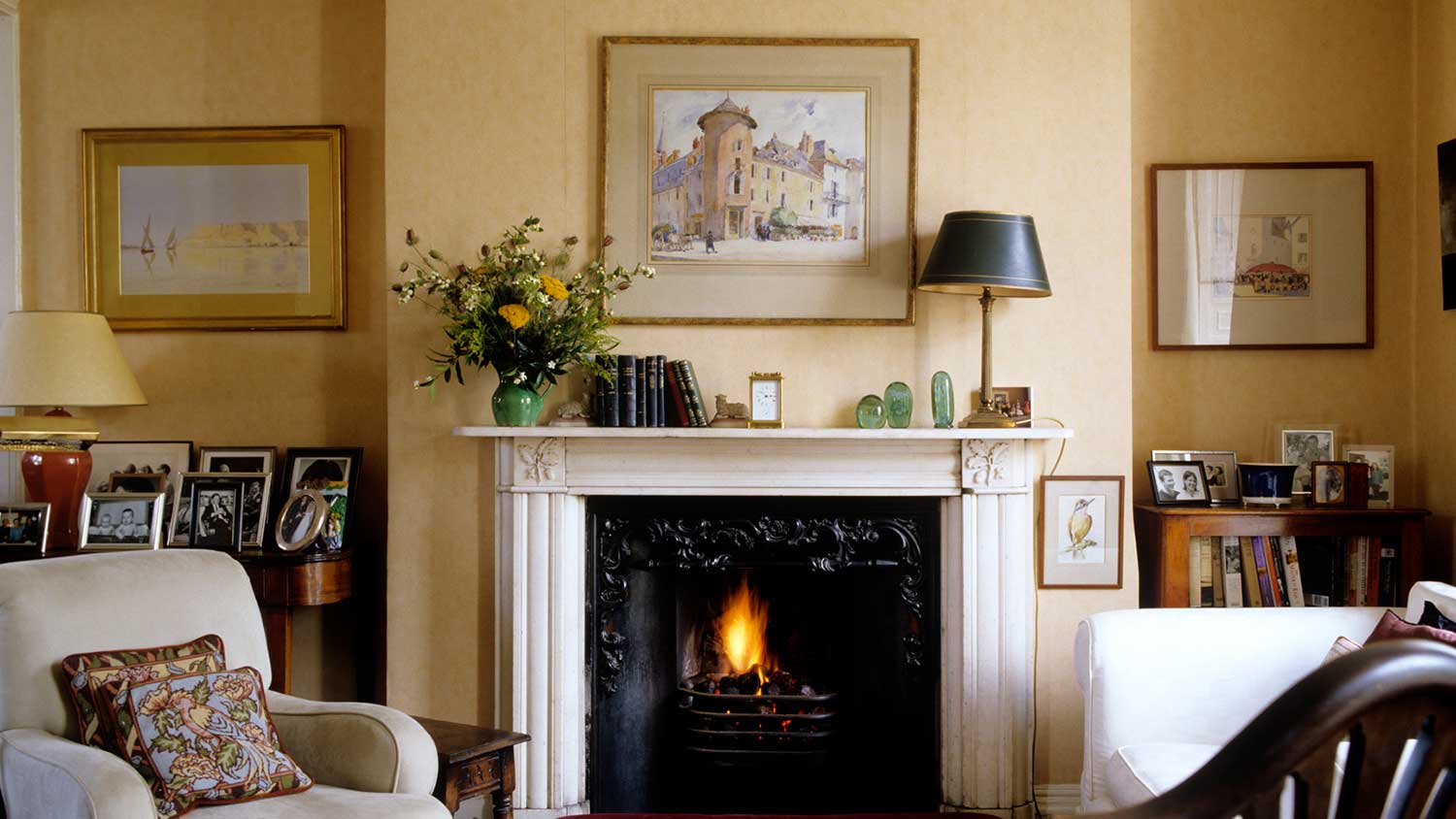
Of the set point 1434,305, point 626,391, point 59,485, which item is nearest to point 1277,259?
point 1434,305

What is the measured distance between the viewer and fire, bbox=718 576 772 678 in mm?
3795

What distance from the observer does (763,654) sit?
3.81 metres

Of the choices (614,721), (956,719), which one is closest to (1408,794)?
(956,719)

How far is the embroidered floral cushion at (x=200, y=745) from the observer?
2330mm

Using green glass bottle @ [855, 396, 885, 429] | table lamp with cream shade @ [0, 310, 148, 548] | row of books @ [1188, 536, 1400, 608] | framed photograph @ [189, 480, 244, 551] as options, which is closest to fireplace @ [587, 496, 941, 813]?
green glass bottle @ [855, 396, 885, 429]

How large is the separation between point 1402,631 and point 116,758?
2.75 meters

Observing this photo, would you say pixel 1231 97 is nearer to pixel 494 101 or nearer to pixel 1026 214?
pixel 1026 214

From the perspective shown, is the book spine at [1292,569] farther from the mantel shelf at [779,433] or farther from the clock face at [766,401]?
the clock face at [766,401]

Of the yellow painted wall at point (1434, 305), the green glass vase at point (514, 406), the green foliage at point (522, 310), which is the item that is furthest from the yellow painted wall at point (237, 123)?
the yellow painted wall at point (1434, 305)

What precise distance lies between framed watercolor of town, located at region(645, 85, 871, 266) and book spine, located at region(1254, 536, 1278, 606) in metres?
1.53

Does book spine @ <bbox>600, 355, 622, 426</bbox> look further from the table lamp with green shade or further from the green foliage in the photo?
the table lamp with green shade

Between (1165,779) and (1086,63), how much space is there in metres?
2.12

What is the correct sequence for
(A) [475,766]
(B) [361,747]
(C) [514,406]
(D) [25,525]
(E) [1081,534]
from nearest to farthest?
(B) [361,747] → (A) [475,766] → (C) [514,406] → (E) [1081,534] → (D) [25,525]

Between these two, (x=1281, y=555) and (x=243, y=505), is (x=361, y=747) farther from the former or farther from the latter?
(x=1281, y=555)
